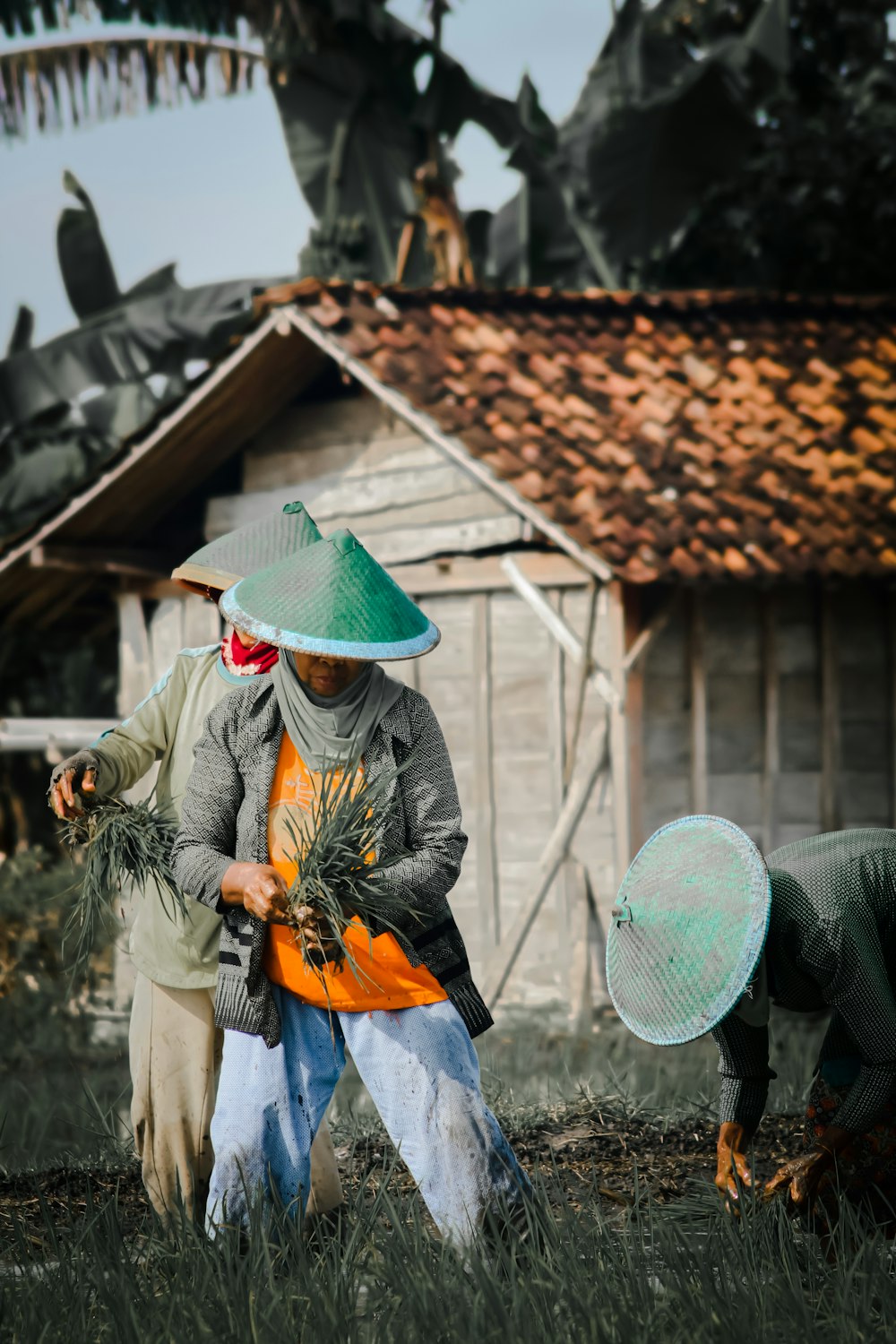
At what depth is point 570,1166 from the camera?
16.1 ft

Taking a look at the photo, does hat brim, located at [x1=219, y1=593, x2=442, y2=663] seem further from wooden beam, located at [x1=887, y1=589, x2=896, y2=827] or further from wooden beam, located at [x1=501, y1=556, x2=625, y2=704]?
wooden beam, located at [x1=887, y1=589, x2=896, y2=827]

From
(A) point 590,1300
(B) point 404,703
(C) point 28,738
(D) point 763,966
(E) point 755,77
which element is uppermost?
(E) point 755,77

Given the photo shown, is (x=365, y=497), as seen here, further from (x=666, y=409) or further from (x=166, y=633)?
(x=666, y=409)

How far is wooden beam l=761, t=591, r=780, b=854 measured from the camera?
9.02 meters

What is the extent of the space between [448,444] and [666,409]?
6.12 feet

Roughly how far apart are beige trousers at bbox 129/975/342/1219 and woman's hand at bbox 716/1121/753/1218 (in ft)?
3.62

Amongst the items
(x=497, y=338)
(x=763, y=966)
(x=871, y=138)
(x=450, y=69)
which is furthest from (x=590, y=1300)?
(x=871, y=138)

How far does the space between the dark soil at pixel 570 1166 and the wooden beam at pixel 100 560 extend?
17.2 feet

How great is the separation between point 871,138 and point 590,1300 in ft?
41.8

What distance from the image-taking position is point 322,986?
3.65 meters

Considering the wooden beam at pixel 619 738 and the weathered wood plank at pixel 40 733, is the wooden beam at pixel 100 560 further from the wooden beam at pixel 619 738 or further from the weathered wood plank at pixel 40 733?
the wooden beam at pixel 619 738

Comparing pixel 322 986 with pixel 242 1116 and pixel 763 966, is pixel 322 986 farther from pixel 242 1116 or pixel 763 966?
pixel 763 966

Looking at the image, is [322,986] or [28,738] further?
[28,738]

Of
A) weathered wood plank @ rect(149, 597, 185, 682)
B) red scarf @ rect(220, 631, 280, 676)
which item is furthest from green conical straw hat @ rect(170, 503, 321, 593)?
weathered wood plank @ rect(149, 597, 185, 682)
